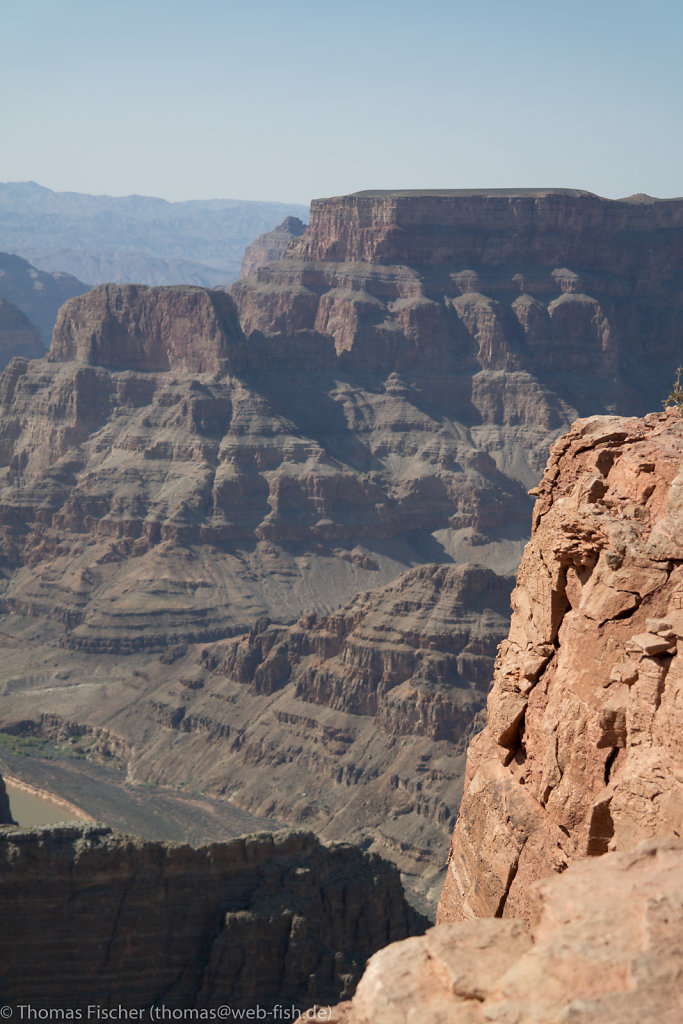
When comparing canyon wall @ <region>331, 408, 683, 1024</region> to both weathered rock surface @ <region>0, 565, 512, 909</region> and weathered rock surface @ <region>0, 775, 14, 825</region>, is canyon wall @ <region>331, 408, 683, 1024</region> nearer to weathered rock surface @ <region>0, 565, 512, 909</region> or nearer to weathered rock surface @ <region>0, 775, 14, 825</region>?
weathered rock surface @ <region>0, 775, 14, 825</region>

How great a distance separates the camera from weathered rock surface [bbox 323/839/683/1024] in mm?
12617

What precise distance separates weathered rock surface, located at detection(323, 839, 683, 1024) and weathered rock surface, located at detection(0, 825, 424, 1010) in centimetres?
4304

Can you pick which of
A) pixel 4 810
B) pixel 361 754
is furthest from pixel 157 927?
pixel 361 754

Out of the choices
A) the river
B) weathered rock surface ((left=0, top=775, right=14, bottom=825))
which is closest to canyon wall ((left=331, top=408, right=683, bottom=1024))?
weathered rock surface ((left=0, top=775, right=14, bottom=825))

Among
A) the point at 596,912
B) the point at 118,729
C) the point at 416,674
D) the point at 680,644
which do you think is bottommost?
the point at 118,729

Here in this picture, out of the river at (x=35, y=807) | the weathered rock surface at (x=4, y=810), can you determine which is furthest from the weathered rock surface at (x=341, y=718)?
the weathered rock surface at (x=4, y=810)

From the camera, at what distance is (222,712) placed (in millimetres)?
135125

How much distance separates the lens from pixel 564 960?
43.7 ft

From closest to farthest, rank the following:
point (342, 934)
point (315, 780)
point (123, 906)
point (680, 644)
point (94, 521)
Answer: point (680, 644)
point (123, 906)
point (342, 934)
point (315, 780)
point (94, 521)

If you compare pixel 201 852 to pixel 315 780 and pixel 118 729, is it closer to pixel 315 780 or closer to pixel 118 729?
pixel 315 780

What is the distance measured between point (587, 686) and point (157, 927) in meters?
40.4

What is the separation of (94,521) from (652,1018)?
190 metres

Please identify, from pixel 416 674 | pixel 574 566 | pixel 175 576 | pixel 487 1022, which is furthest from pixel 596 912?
pixel 175 576

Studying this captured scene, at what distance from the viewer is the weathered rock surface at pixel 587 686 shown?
1867 cm
